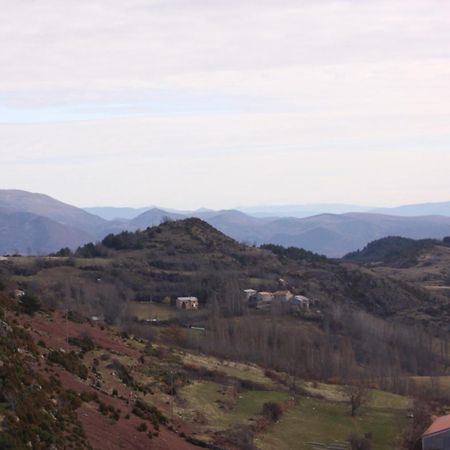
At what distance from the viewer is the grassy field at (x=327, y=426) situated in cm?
3422

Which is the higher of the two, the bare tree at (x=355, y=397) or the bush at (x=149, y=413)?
the bush at (x=149, y=413)

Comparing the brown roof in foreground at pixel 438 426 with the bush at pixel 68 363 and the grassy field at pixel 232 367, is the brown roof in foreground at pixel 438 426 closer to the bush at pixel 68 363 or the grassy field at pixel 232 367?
the grassy field at pixel 232 367

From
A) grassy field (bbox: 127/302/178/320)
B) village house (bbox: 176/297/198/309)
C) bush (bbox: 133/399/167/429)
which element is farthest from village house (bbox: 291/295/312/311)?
bush (bbox: 133/399/167/429)

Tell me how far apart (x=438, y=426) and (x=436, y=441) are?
1.49 metres

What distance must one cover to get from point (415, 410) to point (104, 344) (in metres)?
14.8

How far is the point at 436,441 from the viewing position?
34.2 meters

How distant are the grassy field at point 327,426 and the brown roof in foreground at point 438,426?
5.24 ft

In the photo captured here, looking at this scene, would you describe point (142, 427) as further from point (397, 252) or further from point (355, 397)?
point (397, 252)

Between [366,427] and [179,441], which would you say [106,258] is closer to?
[366,427]

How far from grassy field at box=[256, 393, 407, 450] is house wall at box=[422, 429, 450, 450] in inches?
66.0

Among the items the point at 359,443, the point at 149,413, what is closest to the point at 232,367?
the point at 359,443

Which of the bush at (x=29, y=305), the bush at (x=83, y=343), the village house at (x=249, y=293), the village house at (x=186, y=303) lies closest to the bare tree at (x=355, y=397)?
the bush at (x=83, y=343)

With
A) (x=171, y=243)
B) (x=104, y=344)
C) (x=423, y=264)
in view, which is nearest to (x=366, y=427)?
(x=104, y=344)

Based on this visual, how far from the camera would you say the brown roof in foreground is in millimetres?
34719
